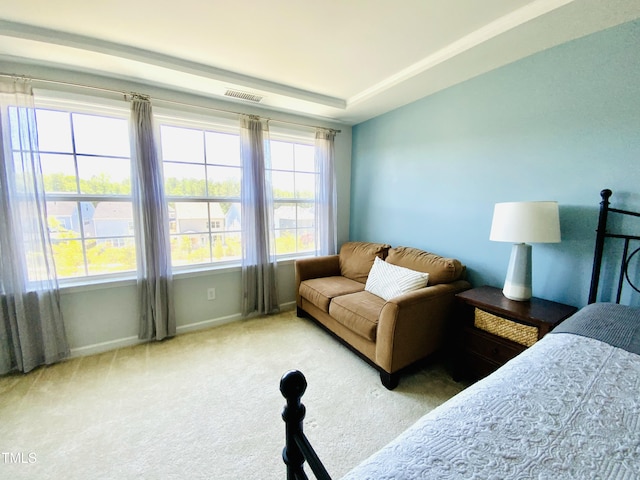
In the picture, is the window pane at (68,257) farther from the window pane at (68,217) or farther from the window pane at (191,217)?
the window pane at (191,217)

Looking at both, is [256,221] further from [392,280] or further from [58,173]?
[58,173]

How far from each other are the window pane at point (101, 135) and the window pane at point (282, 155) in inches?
56.3

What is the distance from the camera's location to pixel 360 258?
299 cm

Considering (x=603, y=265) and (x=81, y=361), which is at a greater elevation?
(x=603, y=265)

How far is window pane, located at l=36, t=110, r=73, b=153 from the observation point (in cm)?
212

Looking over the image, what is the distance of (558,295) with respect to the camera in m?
1.84

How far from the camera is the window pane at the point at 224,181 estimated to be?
2.84 m

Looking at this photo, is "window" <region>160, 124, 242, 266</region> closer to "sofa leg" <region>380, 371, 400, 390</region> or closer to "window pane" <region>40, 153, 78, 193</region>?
"window pane" <region>40, 153, 78, 193</region>

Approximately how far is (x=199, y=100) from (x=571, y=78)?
3.01 meters

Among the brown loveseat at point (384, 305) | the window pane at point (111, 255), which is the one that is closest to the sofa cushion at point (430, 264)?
the brown loveseat at point (384, 305)

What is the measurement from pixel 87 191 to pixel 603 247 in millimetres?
3882

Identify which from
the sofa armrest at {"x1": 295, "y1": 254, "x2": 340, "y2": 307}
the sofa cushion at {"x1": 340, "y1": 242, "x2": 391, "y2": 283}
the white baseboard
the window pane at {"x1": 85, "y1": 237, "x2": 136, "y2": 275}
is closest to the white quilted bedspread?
the sofa cushion at {"x1": 340, "y1": 242, "x2": 391, "y2": 283}

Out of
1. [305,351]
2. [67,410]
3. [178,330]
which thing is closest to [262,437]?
[305,351]

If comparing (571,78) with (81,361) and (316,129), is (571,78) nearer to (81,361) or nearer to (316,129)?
(316,129)
